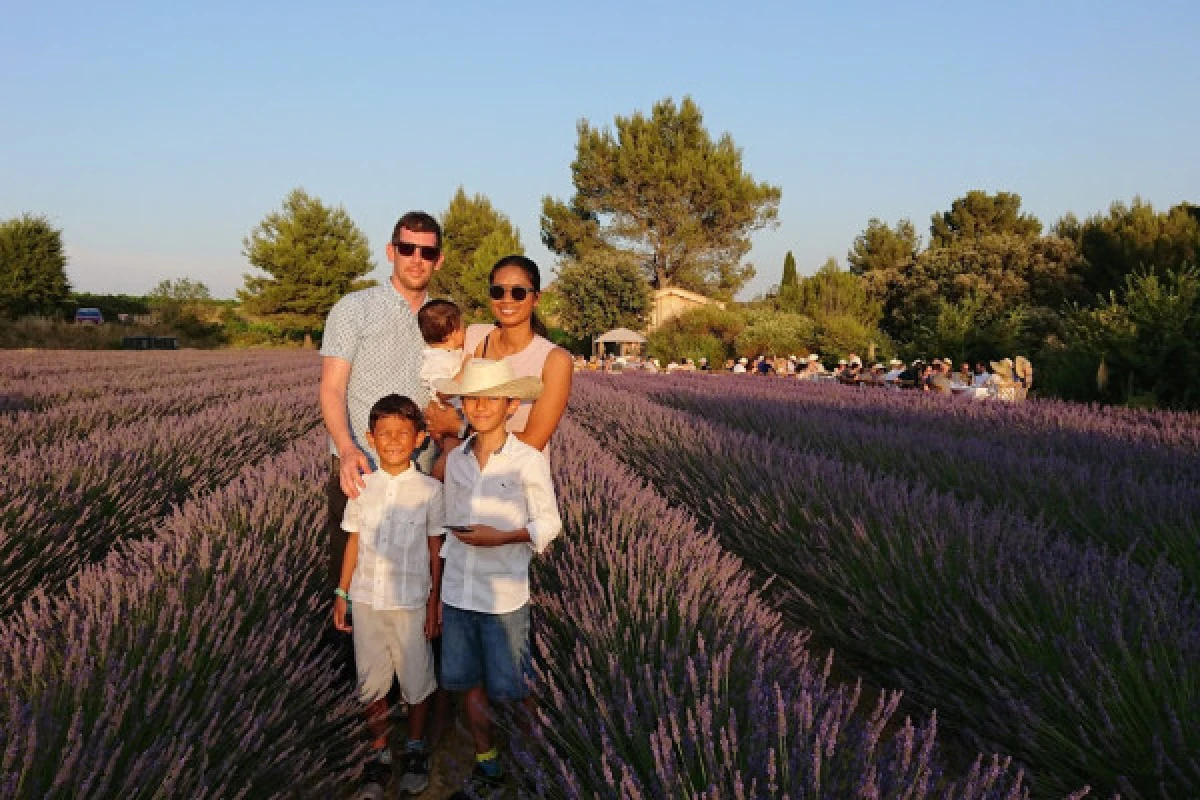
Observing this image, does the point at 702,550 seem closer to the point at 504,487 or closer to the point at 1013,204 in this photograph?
the point at 504,487

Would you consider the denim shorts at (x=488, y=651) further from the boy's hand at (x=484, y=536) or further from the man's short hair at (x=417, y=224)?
the man's short hair at (x=417, y=224)


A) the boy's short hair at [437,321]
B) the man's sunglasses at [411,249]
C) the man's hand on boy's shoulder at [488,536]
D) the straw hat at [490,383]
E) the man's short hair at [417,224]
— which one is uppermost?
the man's short hair at [417,224]

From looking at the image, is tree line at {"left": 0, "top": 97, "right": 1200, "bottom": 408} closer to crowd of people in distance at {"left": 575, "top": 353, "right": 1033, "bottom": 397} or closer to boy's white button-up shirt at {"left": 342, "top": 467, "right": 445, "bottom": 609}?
crowd of people in distance at {"left": 575, "top": 353, "right": 1033, "bottom": 397}

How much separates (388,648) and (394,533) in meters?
0.37

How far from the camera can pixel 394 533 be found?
2.34 m

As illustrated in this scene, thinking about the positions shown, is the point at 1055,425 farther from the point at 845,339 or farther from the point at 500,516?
the point at 845,339

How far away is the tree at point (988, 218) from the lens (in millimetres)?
53594

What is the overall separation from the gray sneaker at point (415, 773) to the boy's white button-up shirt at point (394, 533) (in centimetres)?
46

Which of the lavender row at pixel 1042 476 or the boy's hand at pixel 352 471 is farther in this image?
the lavender row at pixel 1042 476

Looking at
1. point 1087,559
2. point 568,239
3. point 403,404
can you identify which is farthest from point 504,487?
point 568,239

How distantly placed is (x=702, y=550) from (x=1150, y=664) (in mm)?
1447

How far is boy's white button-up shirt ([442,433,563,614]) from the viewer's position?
220 cm

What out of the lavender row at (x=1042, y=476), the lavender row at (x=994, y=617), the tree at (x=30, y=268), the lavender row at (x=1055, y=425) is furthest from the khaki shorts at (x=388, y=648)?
the tree at (x=30, y=268)

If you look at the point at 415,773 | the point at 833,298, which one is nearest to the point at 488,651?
the point at 415,773
